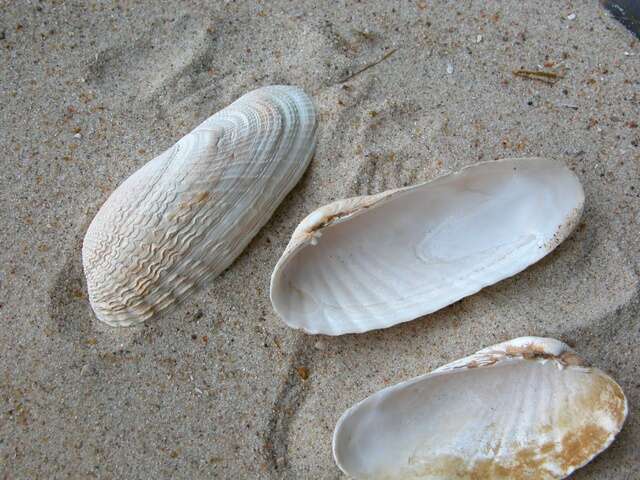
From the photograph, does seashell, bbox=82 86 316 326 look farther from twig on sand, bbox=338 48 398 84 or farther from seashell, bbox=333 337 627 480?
seashell, bbox=333 337 627 480

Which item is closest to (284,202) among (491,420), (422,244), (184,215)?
(184,215)

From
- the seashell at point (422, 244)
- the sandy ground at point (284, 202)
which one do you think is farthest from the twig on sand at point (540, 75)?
the seashell at point (422, 244)

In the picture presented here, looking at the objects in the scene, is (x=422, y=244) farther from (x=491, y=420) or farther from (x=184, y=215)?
(x=184, y=215)

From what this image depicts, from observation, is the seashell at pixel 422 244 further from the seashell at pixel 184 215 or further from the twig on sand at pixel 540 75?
the twig on sand at pixel 540 75

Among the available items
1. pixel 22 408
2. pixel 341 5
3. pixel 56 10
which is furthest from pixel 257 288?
pixel 56 10

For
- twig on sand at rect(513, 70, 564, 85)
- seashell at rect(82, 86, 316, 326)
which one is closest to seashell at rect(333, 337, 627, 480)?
seashell at rect(82, 86, 316, 326)
